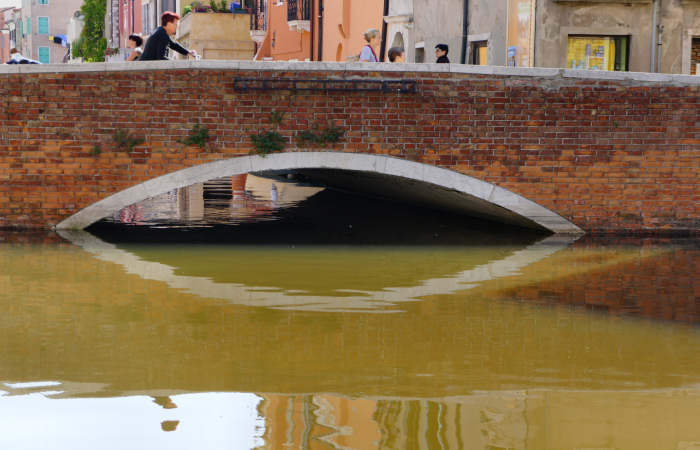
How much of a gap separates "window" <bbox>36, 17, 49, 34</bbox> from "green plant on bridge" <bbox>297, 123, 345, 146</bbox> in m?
55.4

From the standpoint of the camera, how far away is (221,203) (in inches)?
679

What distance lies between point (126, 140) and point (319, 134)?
1.98m

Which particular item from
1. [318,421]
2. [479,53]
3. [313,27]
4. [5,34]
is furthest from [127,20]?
[5,34]

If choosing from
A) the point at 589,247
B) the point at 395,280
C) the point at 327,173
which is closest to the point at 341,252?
the point at 395,280

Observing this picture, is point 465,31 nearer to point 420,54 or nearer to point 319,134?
point 420,54

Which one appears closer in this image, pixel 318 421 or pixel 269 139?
pixel 318 421

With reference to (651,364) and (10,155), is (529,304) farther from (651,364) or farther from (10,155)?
(10,155)

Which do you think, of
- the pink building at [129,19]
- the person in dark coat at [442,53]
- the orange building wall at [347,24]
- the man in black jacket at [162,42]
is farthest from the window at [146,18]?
the man in black jacket at [162,42]

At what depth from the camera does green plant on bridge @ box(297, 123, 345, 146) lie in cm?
1155

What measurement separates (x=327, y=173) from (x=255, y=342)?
36.4 ft

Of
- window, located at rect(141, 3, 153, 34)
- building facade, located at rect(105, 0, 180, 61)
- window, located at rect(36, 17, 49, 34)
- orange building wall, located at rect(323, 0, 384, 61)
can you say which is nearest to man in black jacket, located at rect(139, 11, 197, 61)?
orange building wall, located at rect(323, 0, 384, 61)

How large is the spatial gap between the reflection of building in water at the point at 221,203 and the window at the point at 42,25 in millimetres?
43782

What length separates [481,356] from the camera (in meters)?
6.45

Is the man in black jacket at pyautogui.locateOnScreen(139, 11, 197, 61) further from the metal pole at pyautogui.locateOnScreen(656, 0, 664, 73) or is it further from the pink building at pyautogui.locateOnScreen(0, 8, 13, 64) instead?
the pink building at pyautogui.locateOnScreen(0, 8, 13, 64)
